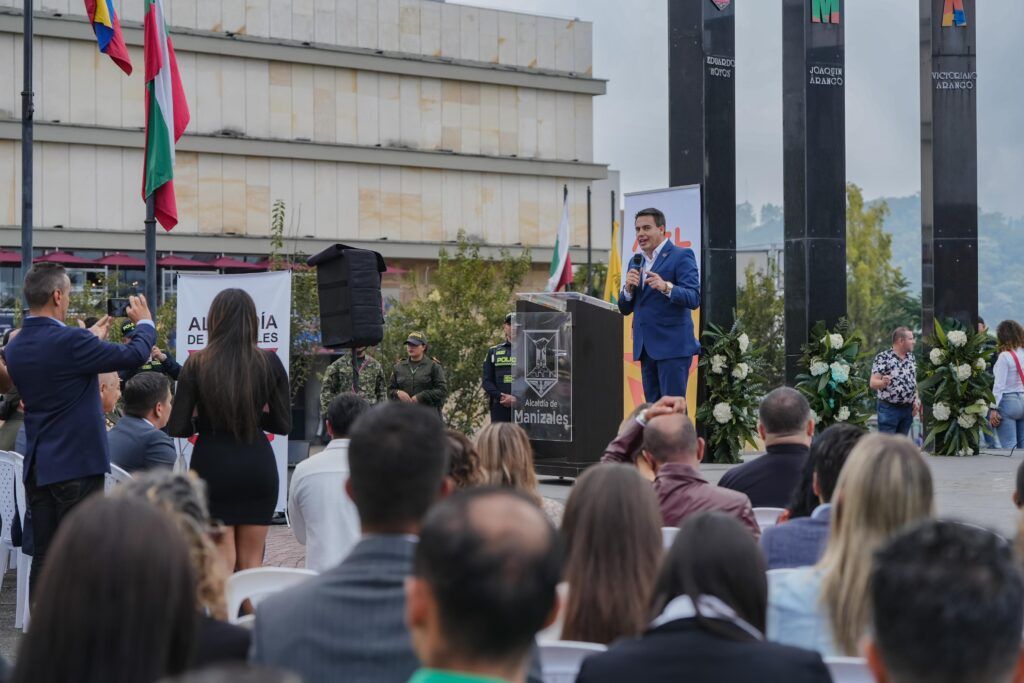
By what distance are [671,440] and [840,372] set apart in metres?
10.7

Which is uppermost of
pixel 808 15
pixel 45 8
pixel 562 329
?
pixel 45 8

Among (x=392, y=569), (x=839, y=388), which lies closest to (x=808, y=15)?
(x=839, y=388)

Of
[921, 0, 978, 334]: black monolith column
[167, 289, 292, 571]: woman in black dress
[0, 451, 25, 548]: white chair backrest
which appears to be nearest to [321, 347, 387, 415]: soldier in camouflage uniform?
[0, 451, 25, 548]: white chair backrest

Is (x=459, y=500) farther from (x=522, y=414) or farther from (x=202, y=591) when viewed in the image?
(x=522, y=414)

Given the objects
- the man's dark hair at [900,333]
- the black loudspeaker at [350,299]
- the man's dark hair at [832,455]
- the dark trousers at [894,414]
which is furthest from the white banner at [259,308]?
the man's dark hair at [900,333]

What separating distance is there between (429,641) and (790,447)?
4319 millimetres

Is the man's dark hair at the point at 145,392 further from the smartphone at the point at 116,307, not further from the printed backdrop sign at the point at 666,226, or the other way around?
the printed backdrop sign at the point at 666,226

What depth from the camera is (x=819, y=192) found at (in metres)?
17.2

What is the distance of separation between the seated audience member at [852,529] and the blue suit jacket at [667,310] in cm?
643

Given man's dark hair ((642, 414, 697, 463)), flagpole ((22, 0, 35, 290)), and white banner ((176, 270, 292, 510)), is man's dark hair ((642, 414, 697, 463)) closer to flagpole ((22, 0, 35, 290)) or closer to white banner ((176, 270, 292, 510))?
white banner ((176, 270, 292, 510))

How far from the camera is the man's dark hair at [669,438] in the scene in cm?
563

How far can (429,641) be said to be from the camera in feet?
7.45

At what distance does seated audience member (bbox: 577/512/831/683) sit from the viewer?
2801mm

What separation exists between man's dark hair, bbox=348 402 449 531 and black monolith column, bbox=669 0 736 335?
13119 millimetres
